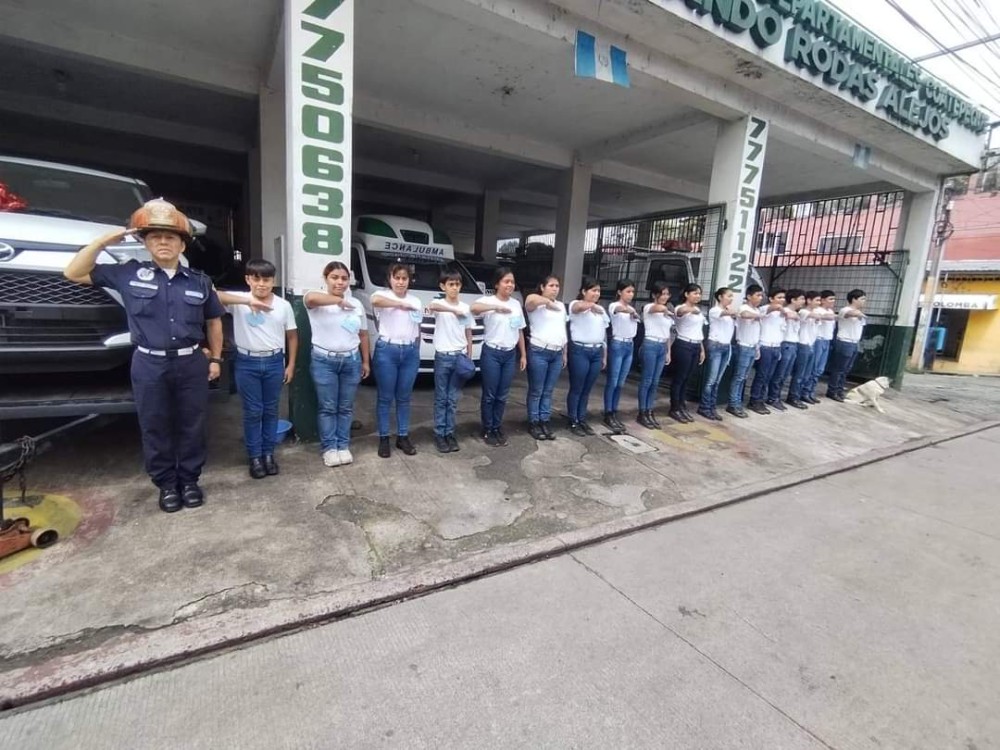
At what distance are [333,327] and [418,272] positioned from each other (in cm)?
339

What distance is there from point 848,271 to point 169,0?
38.0 feet

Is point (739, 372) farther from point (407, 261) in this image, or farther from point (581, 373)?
point (407, 261)

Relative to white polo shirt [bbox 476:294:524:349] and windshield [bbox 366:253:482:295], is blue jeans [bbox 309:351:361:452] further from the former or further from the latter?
windshield [bbox 366:253:482:295]

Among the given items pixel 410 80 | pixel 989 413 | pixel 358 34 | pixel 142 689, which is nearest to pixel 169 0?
pixel 358 34

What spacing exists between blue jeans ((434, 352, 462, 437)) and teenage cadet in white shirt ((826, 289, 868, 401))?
21.6ft

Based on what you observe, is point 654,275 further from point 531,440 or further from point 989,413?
point 989,413

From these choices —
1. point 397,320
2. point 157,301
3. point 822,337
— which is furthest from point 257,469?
point 822,337

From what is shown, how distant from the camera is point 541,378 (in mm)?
4965

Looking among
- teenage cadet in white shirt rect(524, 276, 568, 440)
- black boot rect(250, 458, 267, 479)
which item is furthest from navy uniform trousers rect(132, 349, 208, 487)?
teenage cadet in white shirt rect(524, 276, 568, 440)

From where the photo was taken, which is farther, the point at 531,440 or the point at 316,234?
the point at 531,440

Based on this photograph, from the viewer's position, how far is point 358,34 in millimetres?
5414

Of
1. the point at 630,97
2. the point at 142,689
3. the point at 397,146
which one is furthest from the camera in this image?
the point at 397,146

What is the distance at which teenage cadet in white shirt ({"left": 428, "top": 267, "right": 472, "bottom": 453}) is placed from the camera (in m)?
4.36

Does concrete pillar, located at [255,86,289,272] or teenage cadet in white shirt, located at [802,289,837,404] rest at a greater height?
concrete pillar, located at [255,86,289,272]
